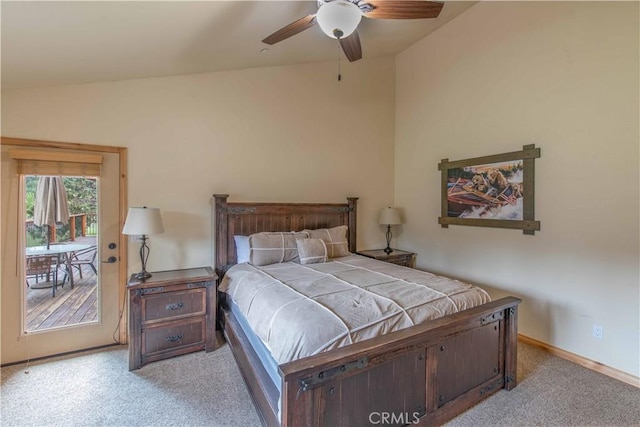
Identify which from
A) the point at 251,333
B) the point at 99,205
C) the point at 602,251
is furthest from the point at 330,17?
the point at 602,251

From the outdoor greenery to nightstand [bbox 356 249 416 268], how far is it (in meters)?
3.29

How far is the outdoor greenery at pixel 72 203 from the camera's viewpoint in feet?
8.70

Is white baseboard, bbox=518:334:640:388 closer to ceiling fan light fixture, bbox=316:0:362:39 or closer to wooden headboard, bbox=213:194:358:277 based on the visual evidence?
wooden headboard, bbox=213:194:358:277

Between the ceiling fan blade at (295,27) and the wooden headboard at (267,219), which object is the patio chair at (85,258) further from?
the ceiling fan blade at (295,27)

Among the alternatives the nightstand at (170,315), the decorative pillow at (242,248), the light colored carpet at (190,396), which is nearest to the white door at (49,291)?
the light colored carpet at (190,396)

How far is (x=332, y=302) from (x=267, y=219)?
1.95 metres

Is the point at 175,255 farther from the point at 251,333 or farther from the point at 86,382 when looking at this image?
the point at 251,333

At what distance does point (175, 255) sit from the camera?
3266 millimetres

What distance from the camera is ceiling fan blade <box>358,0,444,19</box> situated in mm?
2041

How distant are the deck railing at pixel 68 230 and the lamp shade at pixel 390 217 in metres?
3.55

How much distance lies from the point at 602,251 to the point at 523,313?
1014mm

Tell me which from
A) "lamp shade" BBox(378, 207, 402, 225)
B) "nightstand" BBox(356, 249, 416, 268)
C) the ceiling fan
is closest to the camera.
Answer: the ceiling fan

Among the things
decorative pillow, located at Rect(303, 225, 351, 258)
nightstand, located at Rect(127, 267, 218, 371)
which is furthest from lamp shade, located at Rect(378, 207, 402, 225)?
nightstand, located at Rect(127, 267, 218, 371)

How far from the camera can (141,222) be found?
106 inches
